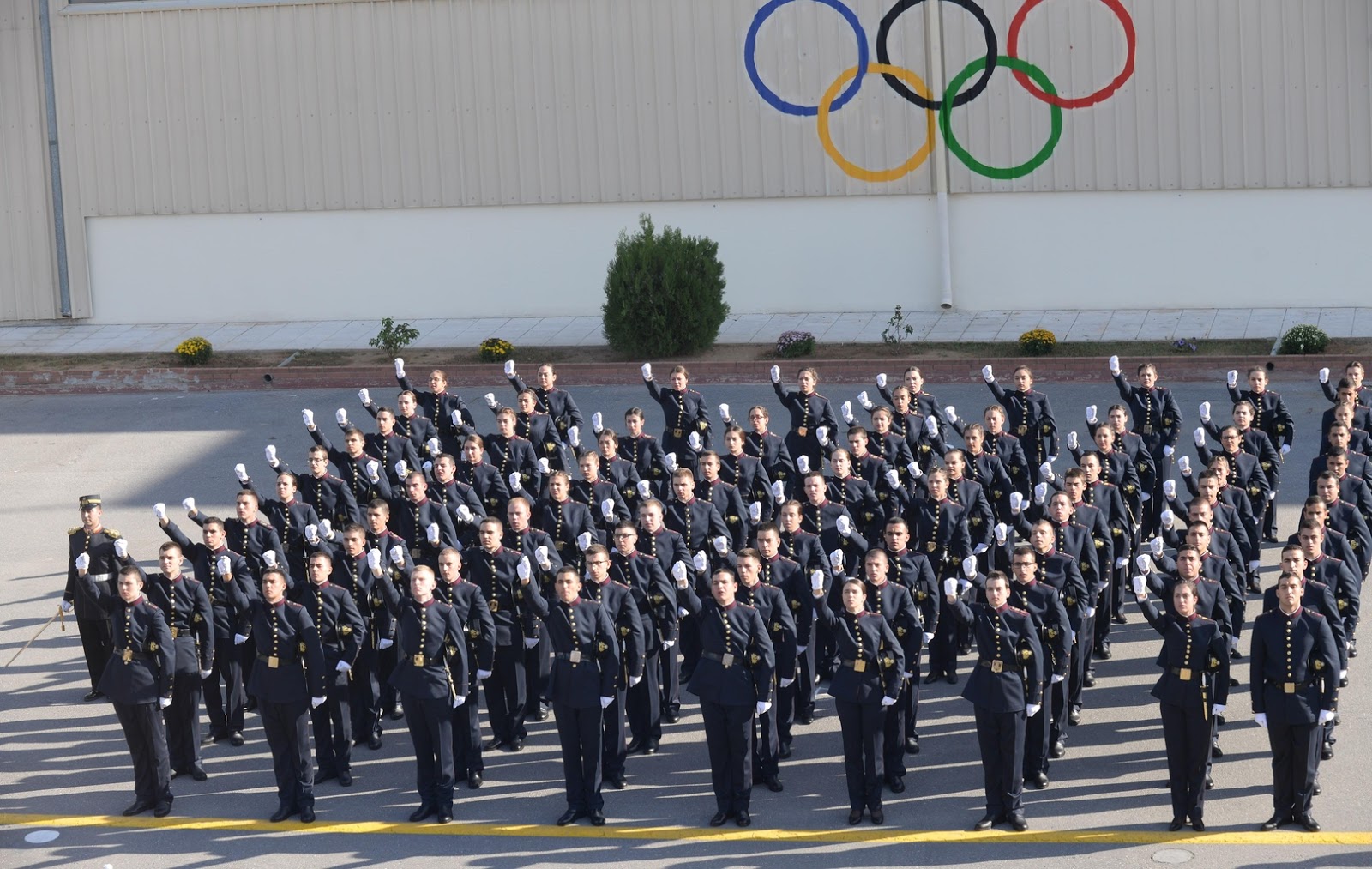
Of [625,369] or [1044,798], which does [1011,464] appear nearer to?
[1044,798]

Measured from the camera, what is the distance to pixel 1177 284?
24.5 metres

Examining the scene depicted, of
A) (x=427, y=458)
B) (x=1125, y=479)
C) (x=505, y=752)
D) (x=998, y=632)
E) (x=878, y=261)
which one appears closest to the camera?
(x=998, y=632)

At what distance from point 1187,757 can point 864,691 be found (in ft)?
5.83

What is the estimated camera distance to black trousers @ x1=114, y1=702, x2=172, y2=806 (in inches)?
444

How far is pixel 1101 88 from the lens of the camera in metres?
24.1

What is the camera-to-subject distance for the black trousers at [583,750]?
35.5 ft

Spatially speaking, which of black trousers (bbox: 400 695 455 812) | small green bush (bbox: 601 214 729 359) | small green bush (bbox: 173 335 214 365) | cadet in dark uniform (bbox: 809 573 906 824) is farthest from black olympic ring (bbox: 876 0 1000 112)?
black trousers (bbox: 400 695 455 812)

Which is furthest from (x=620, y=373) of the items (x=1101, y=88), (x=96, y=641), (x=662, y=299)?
(x=96, y=641)

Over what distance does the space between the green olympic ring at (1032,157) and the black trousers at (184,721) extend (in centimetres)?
1544

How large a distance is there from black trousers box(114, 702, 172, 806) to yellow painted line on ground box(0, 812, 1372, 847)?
0.51ft

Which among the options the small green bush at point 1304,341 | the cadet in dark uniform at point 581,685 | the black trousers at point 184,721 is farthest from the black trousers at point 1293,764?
the small green bush at point 1304,341

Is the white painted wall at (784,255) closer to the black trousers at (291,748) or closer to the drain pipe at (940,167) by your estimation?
the drain pipe at (940,167)

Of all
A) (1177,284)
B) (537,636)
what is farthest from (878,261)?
(537,636)

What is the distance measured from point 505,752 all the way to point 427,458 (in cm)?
433
